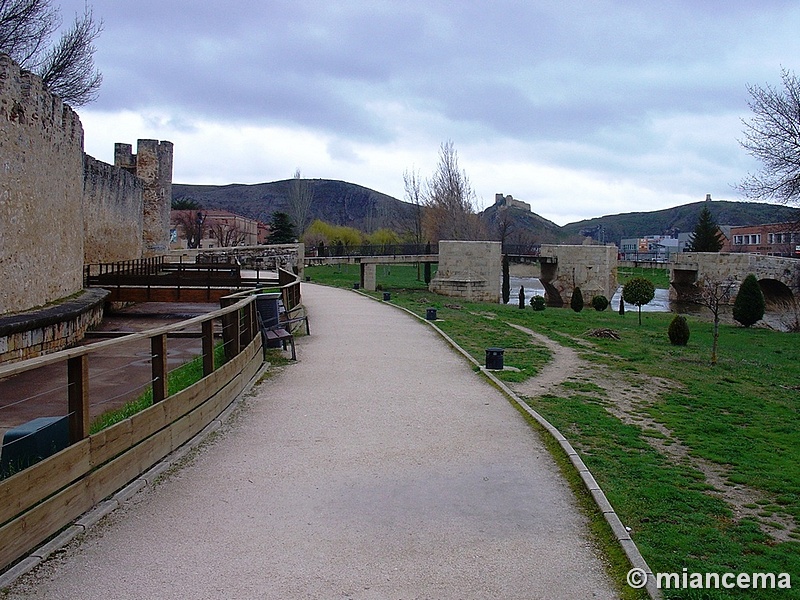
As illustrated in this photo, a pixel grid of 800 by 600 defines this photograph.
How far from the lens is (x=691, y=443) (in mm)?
7844

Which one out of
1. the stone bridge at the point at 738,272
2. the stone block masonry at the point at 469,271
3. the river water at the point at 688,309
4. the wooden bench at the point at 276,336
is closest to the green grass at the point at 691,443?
the wooden bench at the point at 276,336

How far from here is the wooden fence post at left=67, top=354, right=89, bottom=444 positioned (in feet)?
15.4

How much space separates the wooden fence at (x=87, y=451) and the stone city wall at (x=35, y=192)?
7.51 meters

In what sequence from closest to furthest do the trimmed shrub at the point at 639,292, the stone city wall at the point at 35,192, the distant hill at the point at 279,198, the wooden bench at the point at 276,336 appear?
the wooden bench at the point at 276,336, the stone city wall at the point at 35,192, the trimmed shrub at the point at 639,292, the distant hill at the point at 279,198

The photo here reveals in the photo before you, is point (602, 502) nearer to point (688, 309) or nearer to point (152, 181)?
point (152, 181)

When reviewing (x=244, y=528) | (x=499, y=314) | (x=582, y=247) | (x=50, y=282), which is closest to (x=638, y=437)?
(x=244, y=528)

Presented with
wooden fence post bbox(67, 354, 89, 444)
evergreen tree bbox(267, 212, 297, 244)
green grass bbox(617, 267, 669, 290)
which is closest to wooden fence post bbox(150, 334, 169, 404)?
wooden fence post bbox(67, 354, 89, 444)

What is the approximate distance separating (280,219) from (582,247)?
24.4 metres

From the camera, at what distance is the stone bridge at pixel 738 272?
4006 cm

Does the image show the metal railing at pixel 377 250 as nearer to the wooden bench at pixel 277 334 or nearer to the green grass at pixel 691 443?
the green grass at pixel 691 443

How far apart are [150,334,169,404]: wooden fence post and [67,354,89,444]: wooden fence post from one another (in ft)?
4.40

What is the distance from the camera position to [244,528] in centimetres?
473

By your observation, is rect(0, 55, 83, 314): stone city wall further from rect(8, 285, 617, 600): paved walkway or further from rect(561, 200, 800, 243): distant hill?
rect(561, 200, 800, 243): distant hill

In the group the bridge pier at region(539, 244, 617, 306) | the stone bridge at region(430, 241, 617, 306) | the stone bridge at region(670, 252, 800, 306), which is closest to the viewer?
the stone bridge at region(430, 241, 617, 306)
